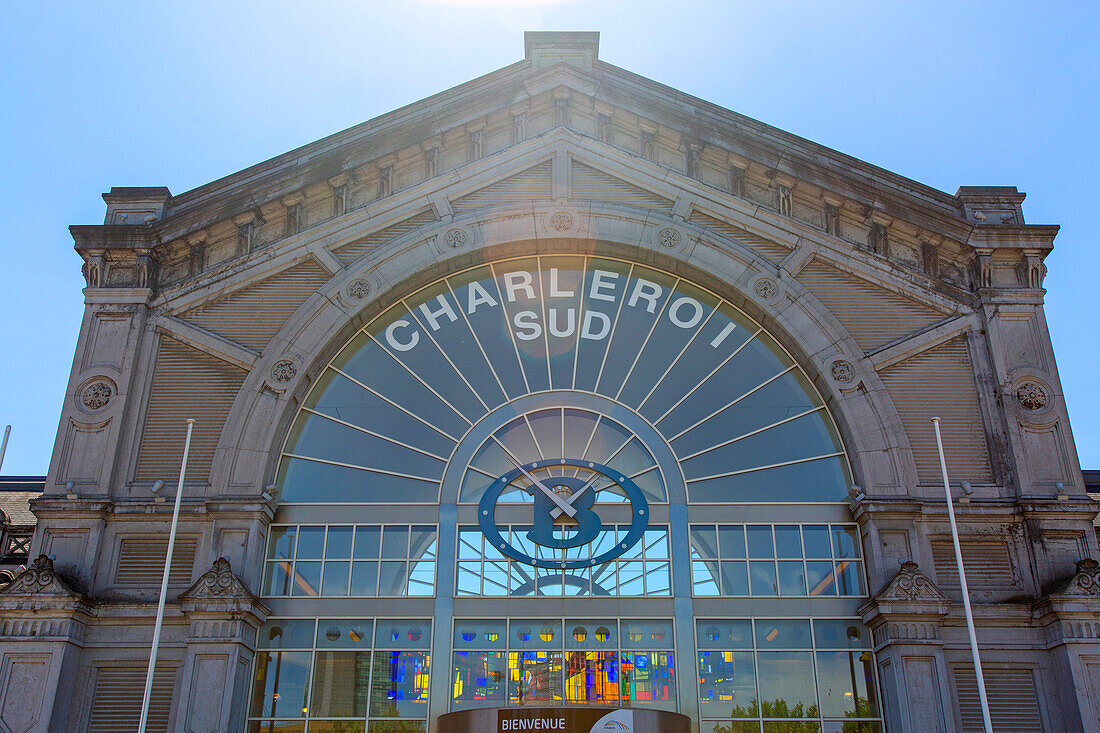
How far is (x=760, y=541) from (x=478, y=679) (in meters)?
7.25

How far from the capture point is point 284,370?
25266 millimetres

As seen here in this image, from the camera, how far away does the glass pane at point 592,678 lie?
21953mm

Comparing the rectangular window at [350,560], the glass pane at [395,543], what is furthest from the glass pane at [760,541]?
the glass pane at [395,543]

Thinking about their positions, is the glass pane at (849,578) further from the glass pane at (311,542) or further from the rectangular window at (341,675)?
the glass pane at (311,542)

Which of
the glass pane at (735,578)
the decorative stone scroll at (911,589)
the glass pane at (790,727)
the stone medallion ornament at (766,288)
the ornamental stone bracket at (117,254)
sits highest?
Result: the ornamental stone bracket at (117,254)

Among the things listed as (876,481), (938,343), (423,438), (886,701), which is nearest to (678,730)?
(886,701)

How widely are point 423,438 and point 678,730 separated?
360 inches

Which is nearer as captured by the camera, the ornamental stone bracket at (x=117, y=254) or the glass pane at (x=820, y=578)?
the glass pane at (x=820, y=578)

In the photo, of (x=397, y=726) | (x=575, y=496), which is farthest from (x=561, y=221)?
(x=397, y=726)

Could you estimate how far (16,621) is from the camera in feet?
70.7

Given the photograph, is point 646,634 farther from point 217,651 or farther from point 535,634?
point 217,651

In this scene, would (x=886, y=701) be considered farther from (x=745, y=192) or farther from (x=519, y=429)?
(x=745, y=192)

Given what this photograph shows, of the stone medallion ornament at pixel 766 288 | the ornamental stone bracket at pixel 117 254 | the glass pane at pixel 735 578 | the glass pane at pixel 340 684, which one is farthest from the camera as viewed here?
the ornamental stone bracket at pixel 117 254

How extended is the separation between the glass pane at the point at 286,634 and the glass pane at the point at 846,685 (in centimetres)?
1150
